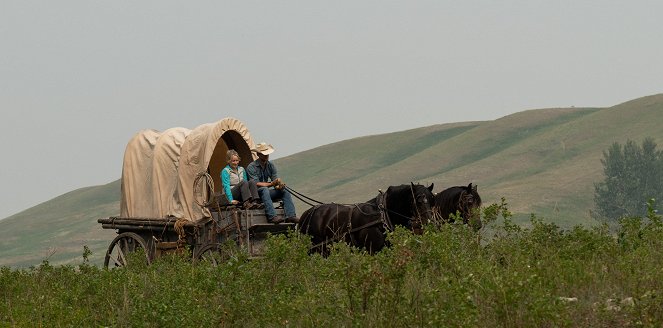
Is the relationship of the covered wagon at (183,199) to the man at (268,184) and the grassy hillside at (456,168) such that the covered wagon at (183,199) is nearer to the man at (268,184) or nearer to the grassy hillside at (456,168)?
the man at (268,184)

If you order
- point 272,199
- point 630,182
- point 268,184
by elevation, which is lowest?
point 630,182

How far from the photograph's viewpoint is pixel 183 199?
16.2 metres

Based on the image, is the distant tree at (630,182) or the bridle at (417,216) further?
the distant tree at (630,182)

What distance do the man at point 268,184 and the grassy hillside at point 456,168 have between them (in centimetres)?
7045

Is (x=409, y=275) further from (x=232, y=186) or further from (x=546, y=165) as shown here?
(x=546, y=165)

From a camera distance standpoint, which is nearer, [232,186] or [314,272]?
[314,272]

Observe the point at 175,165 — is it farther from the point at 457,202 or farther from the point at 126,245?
the point at 457,202

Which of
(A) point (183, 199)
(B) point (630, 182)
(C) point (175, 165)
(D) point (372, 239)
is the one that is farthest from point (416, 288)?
(B) point (630, 182)

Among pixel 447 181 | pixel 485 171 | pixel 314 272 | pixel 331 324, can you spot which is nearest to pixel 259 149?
pixel 314 272

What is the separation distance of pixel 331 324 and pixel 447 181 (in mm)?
109223

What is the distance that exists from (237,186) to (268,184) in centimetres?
51

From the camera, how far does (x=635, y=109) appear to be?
134 m

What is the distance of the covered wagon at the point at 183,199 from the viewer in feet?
50.6

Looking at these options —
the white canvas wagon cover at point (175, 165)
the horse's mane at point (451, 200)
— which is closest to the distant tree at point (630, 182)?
the white canvas wagon cover at point (175, 165)
